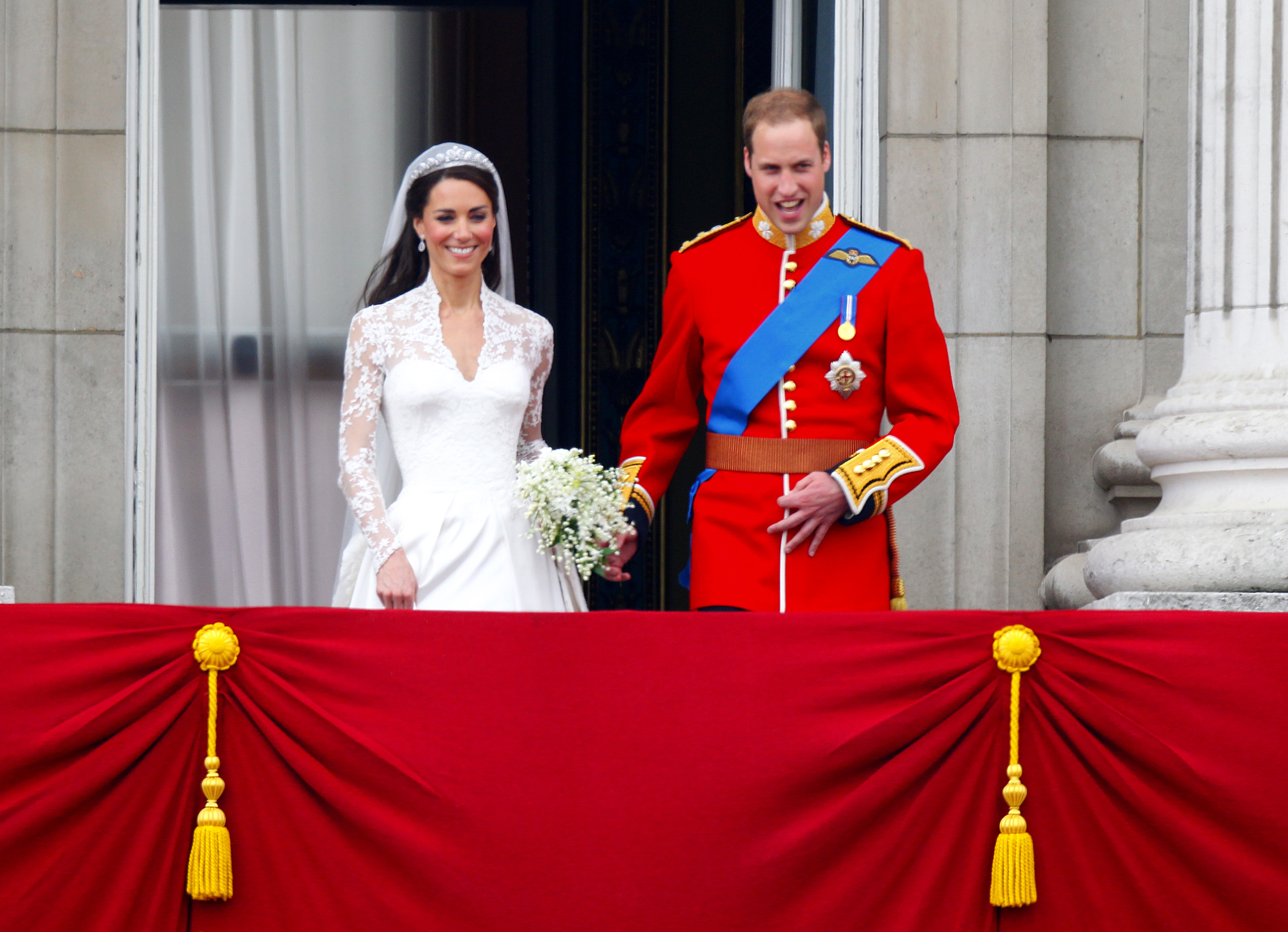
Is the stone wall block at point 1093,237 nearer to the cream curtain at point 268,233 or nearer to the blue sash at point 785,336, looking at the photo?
the blue sash at point 785,336

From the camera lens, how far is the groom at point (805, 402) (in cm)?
381

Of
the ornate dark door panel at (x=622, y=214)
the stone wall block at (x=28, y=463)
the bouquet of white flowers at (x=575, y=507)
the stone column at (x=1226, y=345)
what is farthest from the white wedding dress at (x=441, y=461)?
the ornate dark door panel at (x=622, y=214)

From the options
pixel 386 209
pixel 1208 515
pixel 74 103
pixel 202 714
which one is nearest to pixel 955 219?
pixel 1208 515

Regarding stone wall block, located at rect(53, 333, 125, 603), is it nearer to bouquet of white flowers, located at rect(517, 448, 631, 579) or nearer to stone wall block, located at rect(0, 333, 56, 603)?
stone wall block, located at rect(0, 333, 56, 603)

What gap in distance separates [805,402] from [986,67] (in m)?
2.10

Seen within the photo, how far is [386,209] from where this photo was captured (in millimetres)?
8539

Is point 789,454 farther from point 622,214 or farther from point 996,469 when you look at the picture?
point 622,214

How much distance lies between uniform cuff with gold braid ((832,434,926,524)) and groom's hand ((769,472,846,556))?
2 centimetres

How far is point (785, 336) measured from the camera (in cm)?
391

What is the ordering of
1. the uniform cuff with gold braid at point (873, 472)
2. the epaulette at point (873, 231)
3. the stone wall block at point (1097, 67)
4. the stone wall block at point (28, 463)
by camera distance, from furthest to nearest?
the stone wall block at point (1097, 67) → the stone wall block at point (28, 463) → the epaulette at point (873, 231) → the uniform cuff with gold braid at point (873, 472)

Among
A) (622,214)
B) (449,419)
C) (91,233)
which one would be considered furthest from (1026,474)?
(622,214)

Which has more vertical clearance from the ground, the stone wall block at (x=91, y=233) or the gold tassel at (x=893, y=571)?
the stone wall block at (x=91, y=233)

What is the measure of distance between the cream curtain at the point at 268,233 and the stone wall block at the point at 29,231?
9.81 ft

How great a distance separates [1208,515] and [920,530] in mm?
1182
